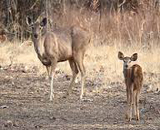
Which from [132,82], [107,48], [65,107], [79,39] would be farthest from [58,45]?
[107,48]

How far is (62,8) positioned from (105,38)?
4.22 m

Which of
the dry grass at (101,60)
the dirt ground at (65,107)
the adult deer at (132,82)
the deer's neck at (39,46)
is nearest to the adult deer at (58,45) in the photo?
the deer's neck at (39,46)

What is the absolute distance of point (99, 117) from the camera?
968 centimetres

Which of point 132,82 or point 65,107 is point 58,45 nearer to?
point 65,107

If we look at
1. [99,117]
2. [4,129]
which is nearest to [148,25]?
[99,117]

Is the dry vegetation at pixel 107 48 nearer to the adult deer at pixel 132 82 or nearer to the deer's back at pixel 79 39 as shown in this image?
the deer's back at pixel 79 39

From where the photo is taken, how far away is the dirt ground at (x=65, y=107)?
902 centimetres

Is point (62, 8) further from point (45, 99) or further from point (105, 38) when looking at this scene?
point (45, 99)

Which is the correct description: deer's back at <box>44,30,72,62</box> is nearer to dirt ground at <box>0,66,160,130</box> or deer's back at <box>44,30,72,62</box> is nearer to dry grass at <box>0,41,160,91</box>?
dirt ground at <box>0,66,160,130</box>

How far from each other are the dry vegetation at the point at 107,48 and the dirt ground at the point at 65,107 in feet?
0.18

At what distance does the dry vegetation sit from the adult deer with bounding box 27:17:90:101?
2.30 ft

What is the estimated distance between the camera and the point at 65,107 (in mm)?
10859

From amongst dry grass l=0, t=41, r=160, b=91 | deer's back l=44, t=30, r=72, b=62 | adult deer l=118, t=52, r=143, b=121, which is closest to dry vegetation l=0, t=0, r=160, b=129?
dry grass l=0, t=41, r=160, b=91

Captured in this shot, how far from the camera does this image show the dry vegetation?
44.9ft
